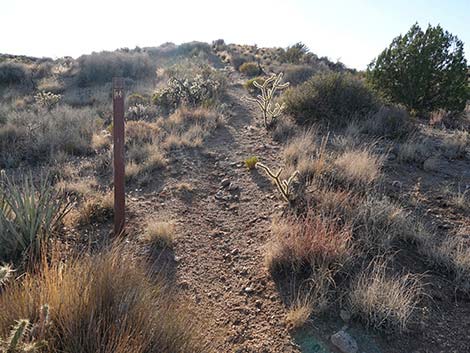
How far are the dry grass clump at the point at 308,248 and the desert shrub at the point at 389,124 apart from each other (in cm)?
481

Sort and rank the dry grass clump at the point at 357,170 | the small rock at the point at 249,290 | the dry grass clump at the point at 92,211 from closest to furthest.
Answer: the small rock at the point at 249,290, the dry grass clump at the point at 92,211, the dry grass clump at the point at 357,170

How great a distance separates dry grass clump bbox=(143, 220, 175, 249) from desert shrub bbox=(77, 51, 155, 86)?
51.5ft

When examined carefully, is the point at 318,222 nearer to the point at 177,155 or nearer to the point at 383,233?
the point at 383,233

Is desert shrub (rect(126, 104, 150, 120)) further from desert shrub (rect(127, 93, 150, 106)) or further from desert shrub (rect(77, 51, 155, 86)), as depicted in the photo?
desert shrub (rect(77, 51, 155, 86))

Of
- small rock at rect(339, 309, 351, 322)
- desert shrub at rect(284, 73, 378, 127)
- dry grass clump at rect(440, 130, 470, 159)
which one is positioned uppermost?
desert shrub at rect(284, 73, 378, 127)

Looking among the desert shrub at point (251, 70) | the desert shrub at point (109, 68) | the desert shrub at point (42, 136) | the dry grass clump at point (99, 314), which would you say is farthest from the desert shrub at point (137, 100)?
the dry grass clump at point (99, 314)

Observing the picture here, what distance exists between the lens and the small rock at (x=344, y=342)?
8.83ft

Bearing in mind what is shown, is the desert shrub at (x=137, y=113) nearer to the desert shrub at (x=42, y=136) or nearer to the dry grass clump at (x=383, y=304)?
the desert shrub at (x=42, y=136)

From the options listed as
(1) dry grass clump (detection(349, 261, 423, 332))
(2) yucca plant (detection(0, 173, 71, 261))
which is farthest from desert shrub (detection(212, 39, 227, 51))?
(1) dry grass clump (detection(349, 261, 423, 332))

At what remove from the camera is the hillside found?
8.30 feet

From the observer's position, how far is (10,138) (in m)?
8.34

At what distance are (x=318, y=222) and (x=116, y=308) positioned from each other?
2274 mm

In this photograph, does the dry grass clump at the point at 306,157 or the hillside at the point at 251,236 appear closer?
the hillside at the point at 251,236

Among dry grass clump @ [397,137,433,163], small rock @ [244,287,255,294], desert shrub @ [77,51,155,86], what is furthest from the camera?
desert shrub @ [77,51,155,86]
